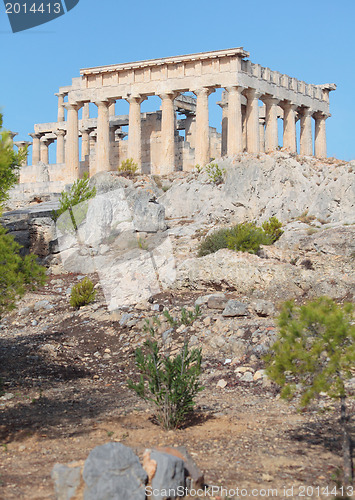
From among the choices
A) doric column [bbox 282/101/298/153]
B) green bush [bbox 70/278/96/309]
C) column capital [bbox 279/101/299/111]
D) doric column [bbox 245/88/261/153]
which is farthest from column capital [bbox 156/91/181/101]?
green bush [bbox 70/278/96/309]

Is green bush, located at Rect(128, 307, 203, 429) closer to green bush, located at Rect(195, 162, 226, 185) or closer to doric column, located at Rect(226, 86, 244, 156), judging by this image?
green bush, located at Rect(195, 162, 226, 185)

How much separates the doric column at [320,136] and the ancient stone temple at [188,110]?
6 centimetres

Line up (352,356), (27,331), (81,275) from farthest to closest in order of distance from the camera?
(81,275) → (27,331) → (352,356)

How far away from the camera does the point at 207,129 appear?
3109cm

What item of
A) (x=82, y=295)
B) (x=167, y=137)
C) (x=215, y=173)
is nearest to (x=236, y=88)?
(x=167, y=137)

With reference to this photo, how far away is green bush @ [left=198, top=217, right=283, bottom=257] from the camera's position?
18.7 metres

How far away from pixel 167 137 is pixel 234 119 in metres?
3.63

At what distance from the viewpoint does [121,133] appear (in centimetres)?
4050

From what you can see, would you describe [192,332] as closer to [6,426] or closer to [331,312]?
[6,426]

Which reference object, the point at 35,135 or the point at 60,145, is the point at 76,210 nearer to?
the point at 60,145

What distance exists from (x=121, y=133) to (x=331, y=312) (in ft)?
116

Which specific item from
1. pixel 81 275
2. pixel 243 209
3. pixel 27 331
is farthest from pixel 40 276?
pixel 243 209

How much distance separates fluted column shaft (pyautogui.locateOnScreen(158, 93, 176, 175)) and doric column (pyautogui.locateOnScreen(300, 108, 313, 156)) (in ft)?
27.0

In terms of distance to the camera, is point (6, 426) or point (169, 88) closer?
point (6, 426)
